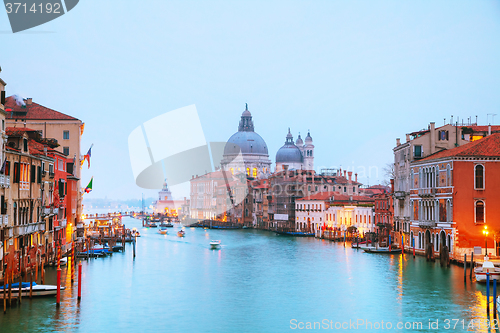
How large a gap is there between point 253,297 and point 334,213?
3581cm

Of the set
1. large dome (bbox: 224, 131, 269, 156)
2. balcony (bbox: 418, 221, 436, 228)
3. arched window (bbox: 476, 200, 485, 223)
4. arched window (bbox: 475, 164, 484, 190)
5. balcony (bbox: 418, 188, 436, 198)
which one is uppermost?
large dome (bbox: 224, 131, 269, 156)

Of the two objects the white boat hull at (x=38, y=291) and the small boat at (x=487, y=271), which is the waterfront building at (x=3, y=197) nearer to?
the white boat hull at (x=38, y=291)

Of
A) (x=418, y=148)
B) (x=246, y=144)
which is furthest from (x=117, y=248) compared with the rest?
(x=246, y=144)

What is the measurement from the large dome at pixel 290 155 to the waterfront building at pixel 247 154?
450 cm

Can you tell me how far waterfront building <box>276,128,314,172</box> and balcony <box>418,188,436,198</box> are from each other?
7313 centimetres

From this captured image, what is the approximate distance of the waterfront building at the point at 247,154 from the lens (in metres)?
114

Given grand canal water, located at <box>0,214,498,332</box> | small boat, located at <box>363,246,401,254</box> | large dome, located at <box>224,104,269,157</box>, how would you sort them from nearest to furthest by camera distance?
1. grand canal water, located at <box>0,214,498,332</box>
2. small boat, located at <box>363,246,401,254</box>
3. large dome, located at <box>224,104,269,157</box>

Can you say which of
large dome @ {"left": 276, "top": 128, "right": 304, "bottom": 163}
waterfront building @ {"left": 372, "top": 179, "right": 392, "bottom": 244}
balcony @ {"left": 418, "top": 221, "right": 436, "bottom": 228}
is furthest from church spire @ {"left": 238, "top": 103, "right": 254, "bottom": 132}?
balcony @ {"left": 418, "top": 221, "right": 436, "bottom": 228}

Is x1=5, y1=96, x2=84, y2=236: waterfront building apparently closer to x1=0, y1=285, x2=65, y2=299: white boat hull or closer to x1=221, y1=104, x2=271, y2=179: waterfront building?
x1=0, y1=285, x2=65, y2=299: white boat hull

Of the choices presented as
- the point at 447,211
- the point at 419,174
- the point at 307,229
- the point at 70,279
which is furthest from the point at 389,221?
the point at 70,279

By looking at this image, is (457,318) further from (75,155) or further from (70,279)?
(75,155)

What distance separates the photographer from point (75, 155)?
38.8 metres

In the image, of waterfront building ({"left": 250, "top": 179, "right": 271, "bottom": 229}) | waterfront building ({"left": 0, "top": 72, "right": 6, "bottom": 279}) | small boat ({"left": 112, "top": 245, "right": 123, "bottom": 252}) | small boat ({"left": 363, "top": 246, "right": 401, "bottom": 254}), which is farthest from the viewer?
waterfront building ({"left": 250, "top": 179, "right": 271, "bottom": 229})

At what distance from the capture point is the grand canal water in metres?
18.3
